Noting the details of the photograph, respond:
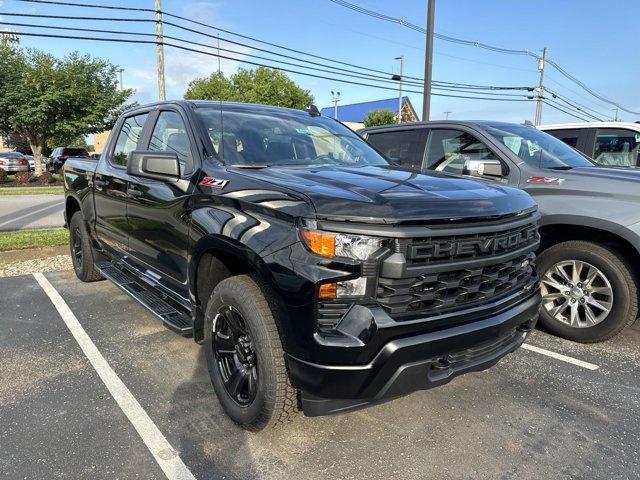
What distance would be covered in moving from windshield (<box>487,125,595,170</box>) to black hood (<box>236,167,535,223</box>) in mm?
1839

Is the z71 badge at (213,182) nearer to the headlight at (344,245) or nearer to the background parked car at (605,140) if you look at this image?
the headlight at (344,245)

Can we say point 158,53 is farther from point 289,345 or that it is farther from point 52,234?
point 289,345

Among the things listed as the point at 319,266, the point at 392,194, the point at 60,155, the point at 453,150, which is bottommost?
the point at 319,266

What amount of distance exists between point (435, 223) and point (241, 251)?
1006mm

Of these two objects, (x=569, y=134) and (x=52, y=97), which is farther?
(x=52, y=97)

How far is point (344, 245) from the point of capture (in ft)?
7.37

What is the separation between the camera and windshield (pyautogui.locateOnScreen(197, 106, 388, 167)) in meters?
3.33

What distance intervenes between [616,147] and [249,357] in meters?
6.98

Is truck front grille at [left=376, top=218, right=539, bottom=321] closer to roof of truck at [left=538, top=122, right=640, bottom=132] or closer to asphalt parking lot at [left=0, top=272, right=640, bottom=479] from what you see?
asphalt parking lot at [left=0, top=272, right=640, bottom=479]

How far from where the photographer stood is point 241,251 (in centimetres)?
257

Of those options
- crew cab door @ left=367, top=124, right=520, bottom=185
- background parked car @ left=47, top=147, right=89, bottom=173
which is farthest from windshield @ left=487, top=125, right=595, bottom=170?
background parked car @ left=47, top=147, right=89, bottom=173

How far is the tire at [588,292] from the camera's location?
394 centimetres

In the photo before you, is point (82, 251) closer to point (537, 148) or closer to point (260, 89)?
point (537, 148)

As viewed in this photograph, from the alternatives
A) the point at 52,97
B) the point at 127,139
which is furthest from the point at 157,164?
the point at 52,97
